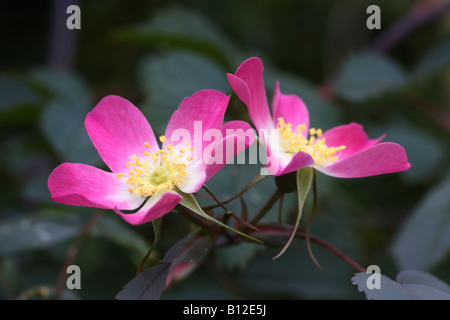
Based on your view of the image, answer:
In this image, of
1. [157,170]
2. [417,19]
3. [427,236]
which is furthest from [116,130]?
[417,19]

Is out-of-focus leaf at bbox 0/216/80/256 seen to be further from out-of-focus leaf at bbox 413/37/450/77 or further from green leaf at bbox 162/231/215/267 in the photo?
out-of-focus leaf at bbox 413/37/450/77

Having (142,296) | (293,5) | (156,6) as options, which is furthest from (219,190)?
(293,5)

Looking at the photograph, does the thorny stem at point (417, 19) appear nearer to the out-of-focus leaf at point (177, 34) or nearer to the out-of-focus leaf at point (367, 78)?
the out-of-focus leaf at point (367, 78)

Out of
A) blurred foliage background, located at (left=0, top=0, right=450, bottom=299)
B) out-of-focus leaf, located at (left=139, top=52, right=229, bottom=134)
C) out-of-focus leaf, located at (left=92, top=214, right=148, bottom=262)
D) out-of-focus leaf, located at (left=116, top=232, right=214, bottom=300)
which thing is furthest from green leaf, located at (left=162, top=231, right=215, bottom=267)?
out-of-focus leaf, located at (left=139, top=52, right=229, bottom=134)

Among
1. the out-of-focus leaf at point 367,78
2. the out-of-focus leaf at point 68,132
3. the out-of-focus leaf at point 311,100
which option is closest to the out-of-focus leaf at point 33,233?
the out-of-focus leaf at point 68,132

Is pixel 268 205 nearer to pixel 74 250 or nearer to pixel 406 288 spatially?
pixel 406 288
